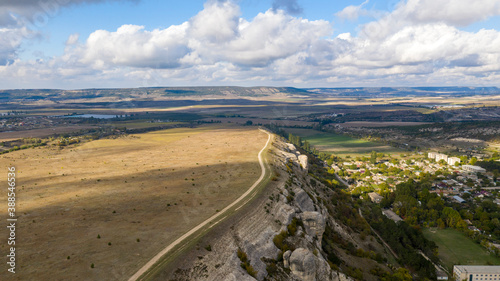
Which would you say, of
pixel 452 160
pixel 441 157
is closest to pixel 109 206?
pixel 452 160

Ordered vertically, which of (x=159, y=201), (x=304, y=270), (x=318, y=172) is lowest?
(x=318, y=172)

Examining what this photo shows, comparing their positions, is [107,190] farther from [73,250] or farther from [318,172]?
[318,172]

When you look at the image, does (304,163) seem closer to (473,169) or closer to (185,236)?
(185,236)

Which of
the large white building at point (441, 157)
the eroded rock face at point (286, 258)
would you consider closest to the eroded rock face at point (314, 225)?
the eroded rock face at point (286, 258)

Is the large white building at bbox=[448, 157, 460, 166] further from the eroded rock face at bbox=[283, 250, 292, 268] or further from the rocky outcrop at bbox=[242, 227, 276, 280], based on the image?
the eroded rock face at bbox=[283, 250, 292, 268]

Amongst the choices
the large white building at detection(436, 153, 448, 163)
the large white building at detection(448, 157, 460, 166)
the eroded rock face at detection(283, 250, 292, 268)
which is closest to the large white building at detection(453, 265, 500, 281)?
the eroded rock face at detection(283, 250, 292, 268)

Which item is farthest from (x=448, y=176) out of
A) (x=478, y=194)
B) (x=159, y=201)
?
(x=159, y=201)

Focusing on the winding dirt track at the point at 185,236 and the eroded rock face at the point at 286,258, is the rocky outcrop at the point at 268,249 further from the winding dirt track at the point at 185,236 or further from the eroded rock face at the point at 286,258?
the winding dirt track at the point at 185,236
